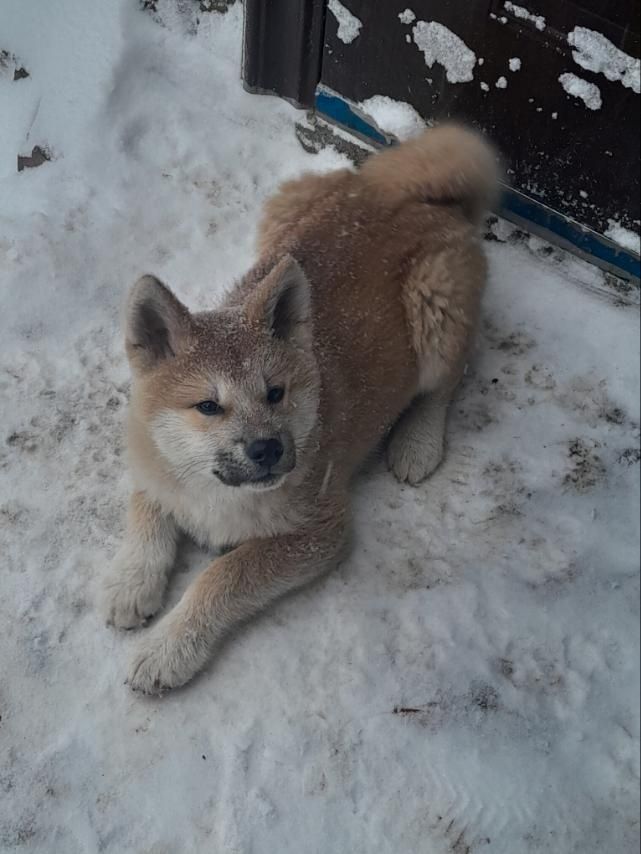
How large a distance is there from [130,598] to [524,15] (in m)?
3.06

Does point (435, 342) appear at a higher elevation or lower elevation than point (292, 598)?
higher

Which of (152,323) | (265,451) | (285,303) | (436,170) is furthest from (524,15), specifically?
(265,451)

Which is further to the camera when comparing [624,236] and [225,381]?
[624,236]

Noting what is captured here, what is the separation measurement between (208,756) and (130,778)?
28 centimetres

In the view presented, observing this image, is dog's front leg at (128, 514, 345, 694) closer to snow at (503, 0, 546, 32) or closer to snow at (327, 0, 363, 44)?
snow at (503, 0, 546, 32)

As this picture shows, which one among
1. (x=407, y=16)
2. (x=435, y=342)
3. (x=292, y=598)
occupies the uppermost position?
(x=407, y=16)

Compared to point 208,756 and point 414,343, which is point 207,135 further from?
point 208,756

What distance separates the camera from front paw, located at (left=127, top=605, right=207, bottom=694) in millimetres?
3215

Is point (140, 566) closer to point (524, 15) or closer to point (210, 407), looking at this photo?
point (210, 407)

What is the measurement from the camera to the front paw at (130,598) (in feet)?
11.1

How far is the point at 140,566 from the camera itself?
3.46 m

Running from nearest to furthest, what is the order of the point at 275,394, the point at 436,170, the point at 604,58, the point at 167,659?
the point at 275,394, the point at 167,659, the point at 604,58, the point at 436,170

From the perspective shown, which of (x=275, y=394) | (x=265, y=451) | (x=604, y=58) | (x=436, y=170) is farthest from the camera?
(x=436, y=170)

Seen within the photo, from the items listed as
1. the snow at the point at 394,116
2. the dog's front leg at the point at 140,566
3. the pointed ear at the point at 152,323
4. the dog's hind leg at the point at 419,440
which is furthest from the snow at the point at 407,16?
the dog's front leg at the point at 140,566
